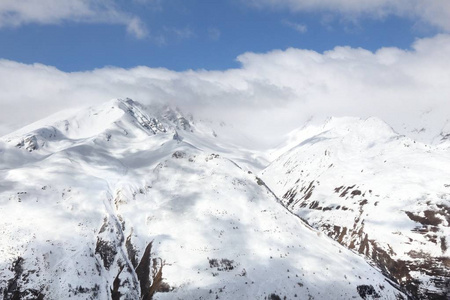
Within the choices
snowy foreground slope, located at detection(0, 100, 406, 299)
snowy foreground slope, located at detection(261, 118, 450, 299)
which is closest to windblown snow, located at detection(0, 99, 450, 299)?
snowy foreground slope, located at detection(0, 100, 406, 299)

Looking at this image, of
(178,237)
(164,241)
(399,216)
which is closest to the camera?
(164,241)

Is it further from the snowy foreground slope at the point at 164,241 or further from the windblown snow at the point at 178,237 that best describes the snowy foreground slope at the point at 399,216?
the snowy foreground slope at the point at 164,241

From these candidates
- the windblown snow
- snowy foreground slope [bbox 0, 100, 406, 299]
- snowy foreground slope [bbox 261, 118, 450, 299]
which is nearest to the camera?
snowy foreground slope [bbox 0, 100, 406, 299]

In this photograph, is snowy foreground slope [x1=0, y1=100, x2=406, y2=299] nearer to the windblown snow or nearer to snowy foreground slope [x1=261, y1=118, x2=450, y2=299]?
the windblown snow

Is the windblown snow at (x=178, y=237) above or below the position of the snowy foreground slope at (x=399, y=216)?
below

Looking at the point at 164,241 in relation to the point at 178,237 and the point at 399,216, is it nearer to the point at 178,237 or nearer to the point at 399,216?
the point at 178,237

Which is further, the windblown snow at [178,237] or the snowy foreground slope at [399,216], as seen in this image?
the snowy foreground slope at [399,216]

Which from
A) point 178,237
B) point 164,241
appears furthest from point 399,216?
point 164,241

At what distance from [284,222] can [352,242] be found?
5786 centimetres

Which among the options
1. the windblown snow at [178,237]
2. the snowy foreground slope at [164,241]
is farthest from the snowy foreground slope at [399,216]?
the snowy foreground slope at [164,241]

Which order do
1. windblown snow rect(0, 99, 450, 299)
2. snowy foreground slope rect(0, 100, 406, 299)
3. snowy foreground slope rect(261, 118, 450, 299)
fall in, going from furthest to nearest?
snowy foreground slope rect(261, 118, 450, 299), windblown snow rect(0, 99, 450, 299), snowy foreground slope rect(0, 100, 406, 299)

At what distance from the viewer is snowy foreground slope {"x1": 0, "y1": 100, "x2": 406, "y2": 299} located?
69750 millimetres

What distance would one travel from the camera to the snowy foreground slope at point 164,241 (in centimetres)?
6975

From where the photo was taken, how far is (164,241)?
8319 cm
